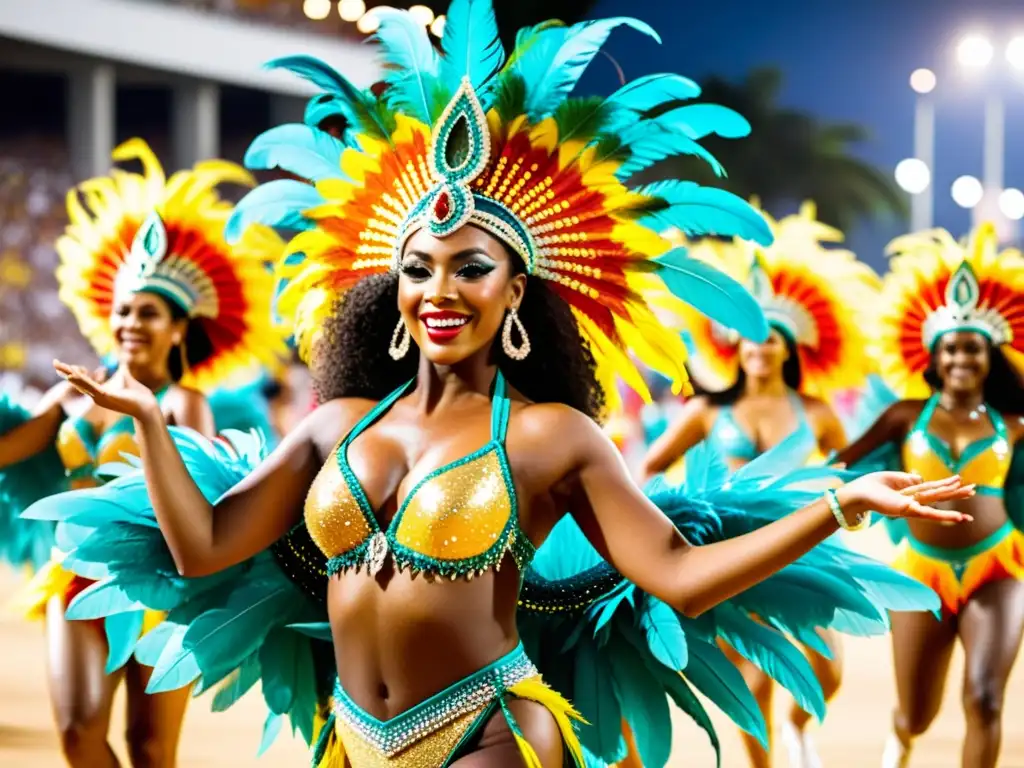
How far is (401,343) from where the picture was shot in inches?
135

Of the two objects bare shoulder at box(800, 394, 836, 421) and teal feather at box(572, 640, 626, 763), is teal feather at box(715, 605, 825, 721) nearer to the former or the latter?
teal feather at box(572, 640, 626, 763)

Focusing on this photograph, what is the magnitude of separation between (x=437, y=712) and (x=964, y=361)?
3.70 m

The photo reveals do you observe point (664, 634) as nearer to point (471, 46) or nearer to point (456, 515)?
point (456, 515)

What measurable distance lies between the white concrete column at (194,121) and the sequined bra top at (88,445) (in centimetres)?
1866

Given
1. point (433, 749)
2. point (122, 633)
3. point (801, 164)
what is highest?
point (801, 164)

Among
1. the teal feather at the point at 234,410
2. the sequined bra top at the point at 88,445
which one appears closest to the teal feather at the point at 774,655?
the sequined bra top at the point at 88,445

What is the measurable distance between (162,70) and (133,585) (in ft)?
69.2

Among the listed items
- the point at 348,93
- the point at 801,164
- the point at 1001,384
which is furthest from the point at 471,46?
the point at 801,164

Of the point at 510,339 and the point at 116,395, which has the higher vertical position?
the point at 510,339

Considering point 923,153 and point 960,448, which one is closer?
point 960,448

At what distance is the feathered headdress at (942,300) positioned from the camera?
6.29 m

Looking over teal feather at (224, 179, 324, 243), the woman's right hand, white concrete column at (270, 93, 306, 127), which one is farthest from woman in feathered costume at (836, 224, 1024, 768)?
white concrete column at (270, 93, 306, 127)

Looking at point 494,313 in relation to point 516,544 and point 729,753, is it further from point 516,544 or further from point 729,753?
point 729,753

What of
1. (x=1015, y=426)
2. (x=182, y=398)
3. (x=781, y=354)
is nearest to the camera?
(x=182, y=398)
